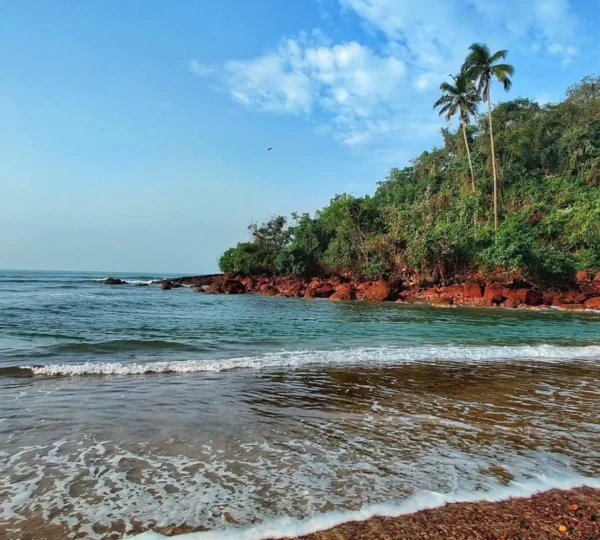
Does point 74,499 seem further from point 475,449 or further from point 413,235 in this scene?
point 413,235

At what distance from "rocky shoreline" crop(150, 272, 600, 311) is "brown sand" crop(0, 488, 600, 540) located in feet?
80.1

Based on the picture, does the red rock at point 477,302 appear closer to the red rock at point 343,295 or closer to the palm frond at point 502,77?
the red rock at point 343,295

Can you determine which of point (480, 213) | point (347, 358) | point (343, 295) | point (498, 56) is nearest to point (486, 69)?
point (498, 56)

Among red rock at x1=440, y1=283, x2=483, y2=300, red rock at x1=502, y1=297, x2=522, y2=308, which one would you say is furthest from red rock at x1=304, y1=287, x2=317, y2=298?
red rock at x1=502, y1=297, x2=522, y2=308

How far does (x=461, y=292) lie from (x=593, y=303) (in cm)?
729

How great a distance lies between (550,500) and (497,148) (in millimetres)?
47336

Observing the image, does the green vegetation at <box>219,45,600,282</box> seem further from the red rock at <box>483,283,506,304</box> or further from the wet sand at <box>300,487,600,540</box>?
the wet sand at <box>300,487,600,540</box>

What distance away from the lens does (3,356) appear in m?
9.41

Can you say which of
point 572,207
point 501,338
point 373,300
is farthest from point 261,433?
point 572,207

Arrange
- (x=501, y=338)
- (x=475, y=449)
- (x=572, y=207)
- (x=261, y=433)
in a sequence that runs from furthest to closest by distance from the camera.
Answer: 1. (x=572, y=207)
2. (x=501, y=338)
3. (x=261, y=433)
4. (x=475, y=449)

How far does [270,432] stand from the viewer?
193 inches

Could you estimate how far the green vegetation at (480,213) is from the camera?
30.7 m

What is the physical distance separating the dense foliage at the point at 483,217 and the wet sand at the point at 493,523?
27.7 m

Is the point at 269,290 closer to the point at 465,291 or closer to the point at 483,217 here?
the point at 465,291
